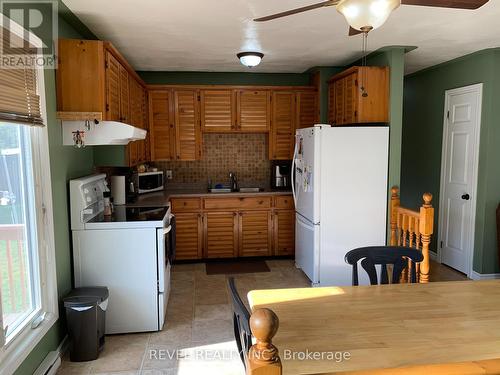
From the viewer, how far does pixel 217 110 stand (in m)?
5.06

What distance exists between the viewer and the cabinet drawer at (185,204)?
4.82 metres

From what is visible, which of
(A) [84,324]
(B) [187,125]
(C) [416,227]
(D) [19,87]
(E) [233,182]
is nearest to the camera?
(D) [19,87]

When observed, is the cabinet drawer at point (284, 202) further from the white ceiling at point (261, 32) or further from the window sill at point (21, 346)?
the window sill at point (21, 346)

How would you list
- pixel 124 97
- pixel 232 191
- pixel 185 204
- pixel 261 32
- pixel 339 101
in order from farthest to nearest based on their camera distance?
pixel 232 191 < pixel 185 204 < pixel 339 101 < pixel 124 97 < pixel 261 32

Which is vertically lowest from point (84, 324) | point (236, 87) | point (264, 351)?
point (84, 324)

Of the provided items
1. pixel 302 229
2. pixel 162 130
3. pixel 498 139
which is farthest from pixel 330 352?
pixel 162 130

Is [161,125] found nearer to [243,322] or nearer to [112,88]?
[112,88]

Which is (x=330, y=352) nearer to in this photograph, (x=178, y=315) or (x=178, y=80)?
(x=178, y=315)

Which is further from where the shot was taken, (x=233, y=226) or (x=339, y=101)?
(x=233, y=226)

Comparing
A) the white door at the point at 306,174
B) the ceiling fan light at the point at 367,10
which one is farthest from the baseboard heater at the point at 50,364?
the ceiling fan light at the point at 367,10

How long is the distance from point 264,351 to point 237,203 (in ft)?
13.2

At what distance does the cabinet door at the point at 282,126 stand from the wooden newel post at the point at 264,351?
4386mm

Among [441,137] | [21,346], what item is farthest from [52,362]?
[441,137]

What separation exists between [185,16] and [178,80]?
2319mm
